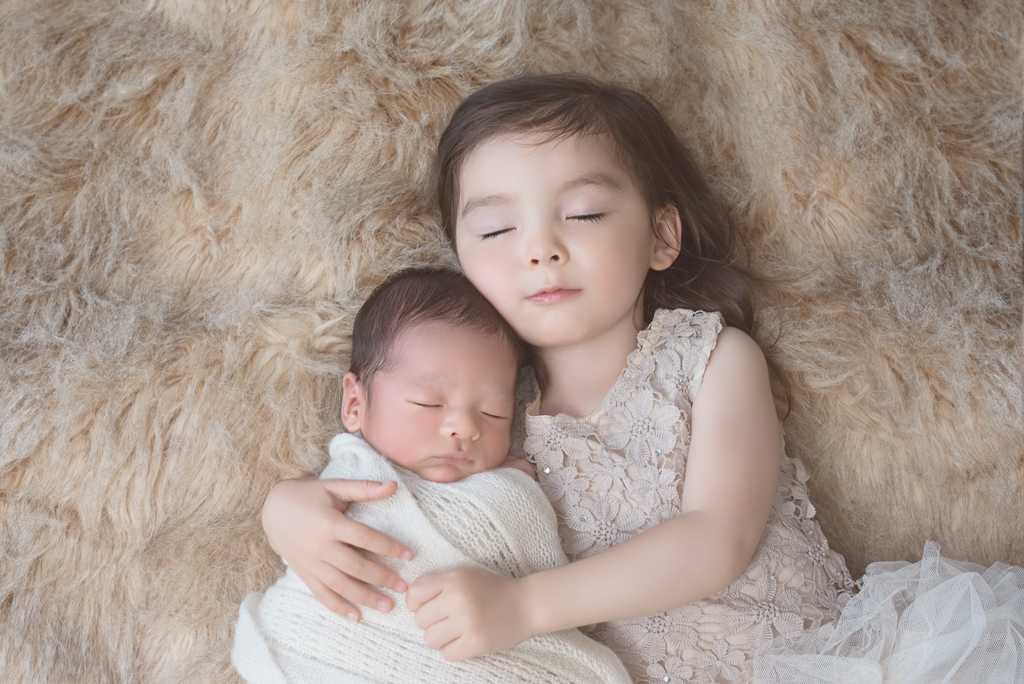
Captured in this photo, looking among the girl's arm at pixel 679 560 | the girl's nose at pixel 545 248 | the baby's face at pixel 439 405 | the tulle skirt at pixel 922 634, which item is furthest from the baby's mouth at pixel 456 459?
the tulle skirt at pixel 922 634

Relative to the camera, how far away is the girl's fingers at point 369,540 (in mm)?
1196

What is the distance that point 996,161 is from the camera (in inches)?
58.3

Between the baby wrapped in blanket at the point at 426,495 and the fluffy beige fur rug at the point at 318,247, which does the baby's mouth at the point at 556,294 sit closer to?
the baby wrapped in blanket at the point at 426,495

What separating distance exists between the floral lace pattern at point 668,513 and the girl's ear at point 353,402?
0.32m

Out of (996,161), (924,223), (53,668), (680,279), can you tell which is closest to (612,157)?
(680,279)

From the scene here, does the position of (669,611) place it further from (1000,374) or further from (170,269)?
(170,269)

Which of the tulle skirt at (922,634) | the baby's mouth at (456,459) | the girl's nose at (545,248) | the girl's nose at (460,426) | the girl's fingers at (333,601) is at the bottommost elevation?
the tulle skirt at (922,634)

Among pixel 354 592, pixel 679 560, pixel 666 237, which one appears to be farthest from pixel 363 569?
pixel 666 237

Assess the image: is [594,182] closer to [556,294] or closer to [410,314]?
[556,294]

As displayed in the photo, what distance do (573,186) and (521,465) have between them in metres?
0.52

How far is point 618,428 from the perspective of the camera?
1451 mm

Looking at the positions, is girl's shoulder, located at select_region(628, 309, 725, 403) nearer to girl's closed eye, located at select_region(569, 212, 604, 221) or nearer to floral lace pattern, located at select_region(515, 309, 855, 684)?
floral lace pattern, located at select_region(515, 309, 855, 684)

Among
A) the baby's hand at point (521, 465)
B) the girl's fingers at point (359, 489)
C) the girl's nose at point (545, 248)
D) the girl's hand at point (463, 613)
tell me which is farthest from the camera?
the baby's hand at point (521, 465)

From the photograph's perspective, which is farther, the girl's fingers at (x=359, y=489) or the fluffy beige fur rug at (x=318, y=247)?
the fluffy beige fur rug at (x=318, y=247)
